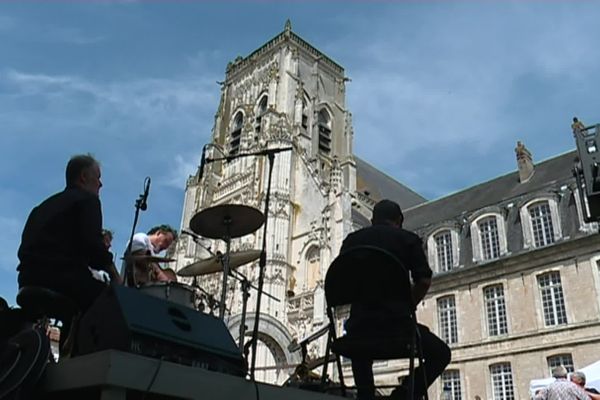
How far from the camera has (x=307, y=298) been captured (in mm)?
23984

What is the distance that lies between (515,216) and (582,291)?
4.00 m

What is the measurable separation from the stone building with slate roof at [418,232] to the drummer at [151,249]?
3.18 feet

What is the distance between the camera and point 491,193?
74.2 ft

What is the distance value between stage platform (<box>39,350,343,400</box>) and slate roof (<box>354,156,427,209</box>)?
32.8m

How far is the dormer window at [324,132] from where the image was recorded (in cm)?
3466

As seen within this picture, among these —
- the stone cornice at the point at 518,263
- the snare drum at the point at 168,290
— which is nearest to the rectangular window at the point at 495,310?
the stone cornice at the point at 518,263

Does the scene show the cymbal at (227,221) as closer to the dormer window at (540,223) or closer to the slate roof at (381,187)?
the dormer window at (540,223)

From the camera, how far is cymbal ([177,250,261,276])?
8.02m

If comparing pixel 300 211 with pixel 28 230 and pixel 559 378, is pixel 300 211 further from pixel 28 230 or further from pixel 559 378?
pixel 28 230

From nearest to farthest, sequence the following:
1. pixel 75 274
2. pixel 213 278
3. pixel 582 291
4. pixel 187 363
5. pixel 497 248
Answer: pixel 187 363 → pixel 75 274 → pixel 582 291 → pixel 497 248 → pixel 213 278

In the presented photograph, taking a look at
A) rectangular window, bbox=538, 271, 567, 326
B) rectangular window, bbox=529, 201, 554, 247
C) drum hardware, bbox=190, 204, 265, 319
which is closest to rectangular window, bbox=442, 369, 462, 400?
rectangular window, bbox=538, 271, 567, 326

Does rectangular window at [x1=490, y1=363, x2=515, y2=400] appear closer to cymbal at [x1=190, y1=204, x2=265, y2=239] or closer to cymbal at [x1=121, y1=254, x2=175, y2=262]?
cymbal at [x1=190, y1=204, x2=265, y2=239]

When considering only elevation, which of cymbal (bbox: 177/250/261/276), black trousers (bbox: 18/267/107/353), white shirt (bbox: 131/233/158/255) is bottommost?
black trousers (bbox: 18/267/107/353)

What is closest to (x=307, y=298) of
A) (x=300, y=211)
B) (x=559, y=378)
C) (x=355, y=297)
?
(x=300, y=211)
